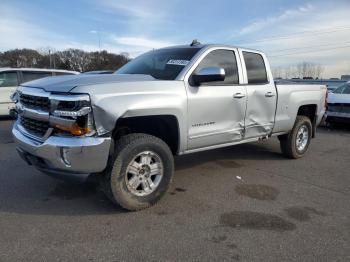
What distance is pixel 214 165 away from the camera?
21.0 ft

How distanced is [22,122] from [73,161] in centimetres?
120

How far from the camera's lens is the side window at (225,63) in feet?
16.7

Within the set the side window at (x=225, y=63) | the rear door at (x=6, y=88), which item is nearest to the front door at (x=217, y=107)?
the side window at (x=225, y=63)

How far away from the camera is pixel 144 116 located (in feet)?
14.0

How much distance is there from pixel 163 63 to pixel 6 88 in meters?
8.02

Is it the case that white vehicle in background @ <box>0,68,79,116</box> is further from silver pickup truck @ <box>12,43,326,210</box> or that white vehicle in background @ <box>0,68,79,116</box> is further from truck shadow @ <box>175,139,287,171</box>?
silver pickup truck @ <box>12,43,326,210</box>

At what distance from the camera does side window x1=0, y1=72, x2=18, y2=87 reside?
37.9ft

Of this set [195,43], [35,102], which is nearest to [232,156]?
[195,43]

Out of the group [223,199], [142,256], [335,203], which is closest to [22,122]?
[142,256]

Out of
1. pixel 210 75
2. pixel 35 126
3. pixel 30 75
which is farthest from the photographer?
pixel 30 75

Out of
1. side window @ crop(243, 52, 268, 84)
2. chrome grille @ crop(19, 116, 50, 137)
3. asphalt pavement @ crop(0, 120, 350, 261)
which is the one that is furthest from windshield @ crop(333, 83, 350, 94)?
chrome grille @ crop(19, 116, 50, 137)

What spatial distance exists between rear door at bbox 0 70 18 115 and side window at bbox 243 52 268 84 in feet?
26.8

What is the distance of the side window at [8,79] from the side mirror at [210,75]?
887 centimetres

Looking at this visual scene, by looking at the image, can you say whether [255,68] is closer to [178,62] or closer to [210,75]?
[178,62]
